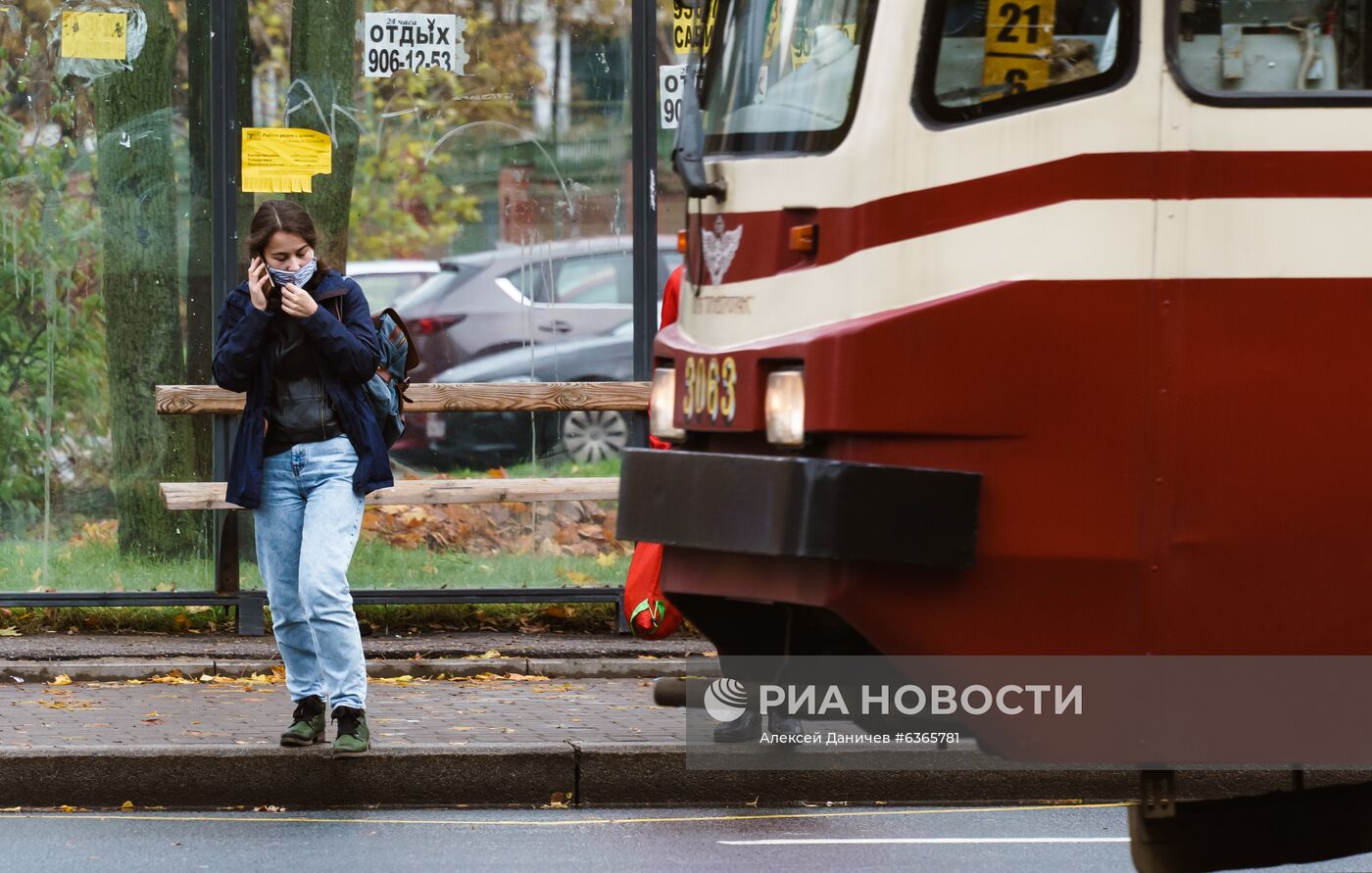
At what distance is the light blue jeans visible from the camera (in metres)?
7.17

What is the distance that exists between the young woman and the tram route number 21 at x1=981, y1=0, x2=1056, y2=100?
121 inches

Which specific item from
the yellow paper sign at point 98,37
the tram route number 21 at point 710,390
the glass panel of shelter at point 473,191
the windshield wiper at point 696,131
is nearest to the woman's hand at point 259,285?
the windshield wiper at point 696,131

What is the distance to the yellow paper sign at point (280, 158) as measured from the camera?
1016 cm

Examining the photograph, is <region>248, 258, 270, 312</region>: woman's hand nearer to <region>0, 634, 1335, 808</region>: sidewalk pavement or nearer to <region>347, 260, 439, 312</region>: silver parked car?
<region>0, 634, 1335, 808</region>: sidewalk pavement

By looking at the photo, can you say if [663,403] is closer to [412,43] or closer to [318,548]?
[318,548]

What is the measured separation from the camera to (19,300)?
10.3 meters

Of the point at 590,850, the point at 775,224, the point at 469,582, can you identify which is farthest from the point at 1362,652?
the point at 469,582

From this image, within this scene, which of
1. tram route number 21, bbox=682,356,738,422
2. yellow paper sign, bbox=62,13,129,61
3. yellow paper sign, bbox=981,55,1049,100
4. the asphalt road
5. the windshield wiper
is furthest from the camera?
yellow paper sign, bbox=62,13,129,61

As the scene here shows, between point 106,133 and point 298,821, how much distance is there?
4.35 m

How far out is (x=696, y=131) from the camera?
512 centimetres

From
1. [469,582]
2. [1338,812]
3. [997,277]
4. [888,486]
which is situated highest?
[997,277]

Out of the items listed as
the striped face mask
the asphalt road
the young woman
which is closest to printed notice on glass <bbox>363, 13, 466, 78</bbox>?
the young woman

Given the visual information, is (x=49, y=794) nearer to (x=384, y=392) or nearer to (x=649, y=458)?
(x=384, y=392)

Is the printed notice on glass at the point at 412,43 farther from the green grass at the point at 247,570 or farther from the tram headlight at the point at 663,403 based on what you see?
the tram headlight at the point at 663,403
